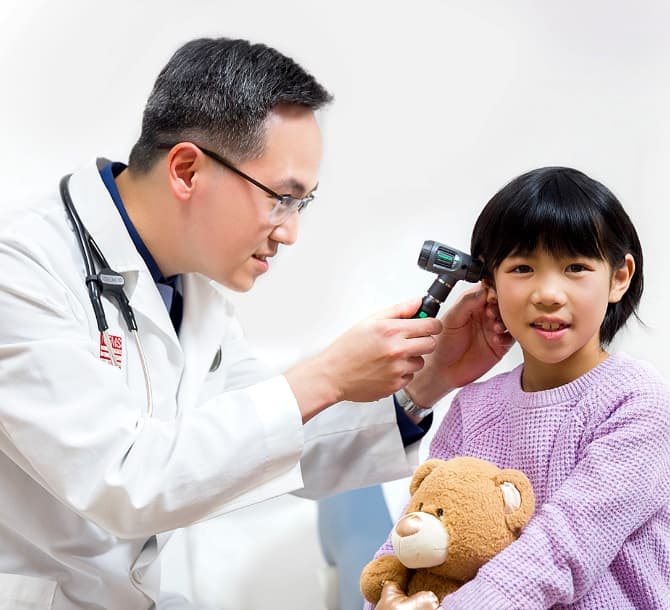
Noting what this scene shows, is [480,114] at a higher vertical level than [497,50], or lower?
lower

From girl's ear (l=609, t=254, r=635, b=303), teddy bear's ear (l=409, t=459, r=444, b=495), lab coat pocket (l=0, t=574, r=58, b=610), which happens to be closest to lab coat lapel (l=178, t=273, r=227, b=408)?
lab coat pocket (l=0, t=574, r=58, b=610)

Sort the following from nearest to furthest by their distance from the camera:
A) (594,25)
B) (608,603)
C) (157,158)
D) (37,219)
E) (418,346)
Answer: (608,603) < (418,346) < (37,219) < (157,158) < (594,25)

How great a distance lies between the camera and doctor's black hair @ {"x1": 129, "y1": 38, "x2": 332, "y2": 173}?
5.31 feet

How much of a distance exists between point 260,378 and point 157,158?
1.82 feet

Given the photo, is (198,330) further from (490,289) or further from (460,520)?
(460,520)

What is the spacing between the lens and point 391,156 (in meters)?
2.50

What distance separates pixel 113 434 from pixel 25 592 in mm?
372

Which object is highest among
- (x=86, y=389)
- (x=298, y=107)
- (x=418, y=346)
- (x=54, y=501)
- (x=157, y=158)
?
(x=298, y=107)

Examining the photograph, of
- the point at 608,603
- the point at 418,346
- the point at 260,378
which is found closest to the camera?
the point at 608,603

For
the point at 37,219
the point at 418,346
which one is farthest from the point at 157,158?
the point at 418,346

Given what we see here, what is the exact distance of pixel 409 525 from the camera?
1.28 metres

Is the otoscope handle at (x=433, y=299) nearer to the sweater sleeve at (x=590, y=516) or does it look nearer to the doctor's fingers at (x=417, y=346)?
the doctor's fingers at (x=417, y=346)

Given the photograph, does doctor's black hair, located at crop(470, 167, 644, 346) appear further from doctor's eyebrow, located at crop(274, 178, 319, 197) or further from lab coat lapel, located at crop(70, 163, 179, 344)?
lab coat lapel, located at crop(70, 163, 179, 344)

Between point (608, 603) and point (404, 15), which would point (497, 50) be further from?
point (608, 603)
